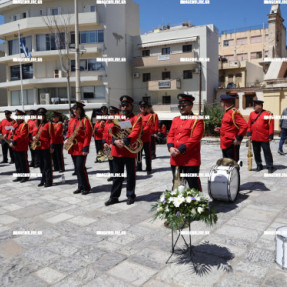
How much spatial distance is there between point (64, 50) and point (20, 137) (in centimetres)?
2649

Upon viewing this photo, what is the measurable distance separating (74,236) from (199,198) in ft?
7.39

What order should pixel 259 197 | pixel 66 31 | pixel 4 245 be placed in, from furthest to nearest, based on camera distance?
pixel 66 31, pixel 259 197, pixel 4 245

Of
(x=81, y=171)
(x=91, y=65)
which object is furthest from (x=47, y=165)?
(x=91, y=65)

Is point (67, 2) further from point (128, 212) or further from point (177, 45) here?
point (128, 212)

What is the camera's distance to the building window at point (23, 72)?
34.9 meters

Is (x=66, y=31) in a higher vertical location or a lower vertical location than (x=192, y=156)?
higher

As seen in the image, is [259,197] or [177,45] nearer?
[259,197]

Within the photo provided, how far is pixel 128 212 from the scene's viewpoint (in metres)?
6.12

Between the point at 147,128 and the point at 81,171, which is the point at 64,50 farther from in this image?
the point at 81,171

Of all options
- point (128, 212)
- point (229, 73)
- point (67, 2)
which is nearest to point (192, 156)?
point (128, 212)

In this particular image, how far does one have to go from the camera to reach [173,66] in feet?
113

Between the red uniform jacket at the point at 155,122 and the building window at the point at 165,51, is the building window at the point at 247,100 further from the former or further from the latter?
the red uniform jacket at the point at 155,122

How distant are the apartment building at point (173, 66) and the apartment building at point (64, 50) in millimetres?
1862

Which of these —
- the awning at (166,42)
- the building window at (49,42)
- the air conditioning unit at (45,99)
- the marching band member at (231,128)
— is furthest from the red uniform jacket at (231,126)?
the air conditioning unit at (45,99)
